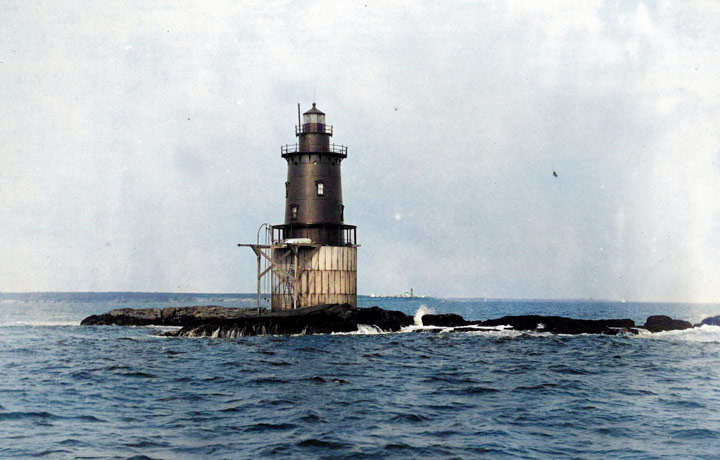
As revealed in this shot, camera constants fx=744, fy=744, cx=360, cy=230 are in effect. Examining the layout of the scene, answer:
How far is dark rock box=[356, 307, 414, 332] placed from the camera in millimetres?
55250

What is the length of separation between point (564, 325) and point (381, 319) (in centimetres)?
1384

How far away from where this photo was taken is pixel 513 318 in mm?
60438

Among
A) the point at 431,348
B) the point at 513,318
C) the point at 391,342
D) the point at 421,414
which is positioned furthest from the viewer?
the point at 513,318

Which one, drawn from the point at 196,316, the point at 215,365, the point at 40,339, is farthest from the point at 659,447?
the point at 196,316

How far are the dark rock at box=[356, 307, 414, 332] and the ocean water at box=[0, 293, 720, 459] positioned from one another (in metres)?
10.8

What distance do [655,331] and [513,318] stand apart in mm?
10732

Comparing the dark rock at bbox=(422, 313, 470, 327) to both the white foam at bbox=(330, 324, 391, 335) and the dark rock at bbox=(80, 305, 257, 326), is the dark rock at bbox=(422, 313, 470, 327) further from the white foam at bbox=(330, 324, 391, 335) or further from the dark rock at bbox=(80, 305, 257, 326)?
the dark rock at bbox=(80, 305, 257, 326)

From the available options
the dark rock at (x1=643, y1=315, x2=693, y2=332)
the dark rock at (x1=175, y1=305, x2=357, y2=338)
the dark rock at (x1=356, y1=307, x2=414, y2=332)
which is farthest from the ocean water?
the dark rock at (x1=643, y1=315, x2=693, y2=332)

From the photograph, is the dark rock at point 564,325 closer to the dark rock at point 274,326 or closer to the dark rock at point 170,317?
the dark rock at point 274,326

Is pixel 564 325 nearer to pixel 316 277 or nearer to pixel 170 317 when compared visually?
pixel 316 277

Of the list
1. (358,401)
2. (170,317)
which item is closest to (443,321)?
(170,317)

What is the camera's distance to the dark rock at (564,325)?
54750 mm

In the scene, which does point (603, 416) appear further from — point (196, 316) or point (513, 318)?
point (196, 316)

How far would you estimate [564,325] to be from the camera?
56219 mm
